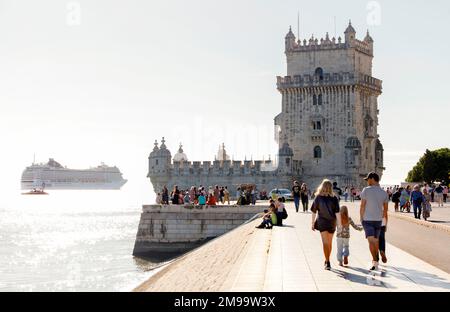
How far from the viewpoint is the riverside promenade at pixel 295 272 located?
48.8ft

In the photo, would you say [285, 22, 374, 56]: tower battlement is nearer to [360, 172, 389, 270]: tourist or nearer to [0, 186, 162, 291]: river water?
[0, 186, 162, 291]: river water

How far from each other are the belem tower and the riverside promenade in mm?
51373

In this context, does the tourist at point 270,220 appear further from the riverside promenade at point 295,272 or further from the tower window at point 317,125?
the tower window at point 317,125

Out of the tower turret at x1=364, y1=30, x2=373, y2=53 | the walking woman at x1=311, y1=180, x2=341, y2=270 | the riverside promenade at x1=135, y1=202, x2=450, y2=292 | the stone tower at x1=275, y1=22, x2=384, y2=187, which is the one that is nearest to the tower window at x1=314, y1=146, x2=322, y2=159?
the stone tower at x1=275, y1=22, x2=384, y2=187

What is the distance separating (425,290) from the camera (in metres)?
14.4

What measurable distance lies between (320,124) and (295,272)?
6171 centimetres

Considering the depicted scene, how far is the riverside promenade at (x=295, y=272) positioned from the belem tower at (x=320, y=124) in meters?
51.4

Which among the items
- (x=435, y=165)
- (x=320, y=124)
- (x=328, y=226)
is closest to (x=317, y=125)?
(x=320, y=124)

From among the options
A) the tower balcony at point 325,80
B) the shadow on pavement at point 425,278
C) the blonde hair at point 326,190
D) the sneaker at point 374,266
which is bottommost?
the shadow on pavement at point 425,278

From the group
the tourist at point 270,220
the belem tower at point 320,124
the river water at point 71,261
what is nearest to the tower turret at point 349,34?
the belem tower at point 320,124

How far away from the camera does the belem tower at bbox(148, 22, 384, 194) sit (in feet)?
252
